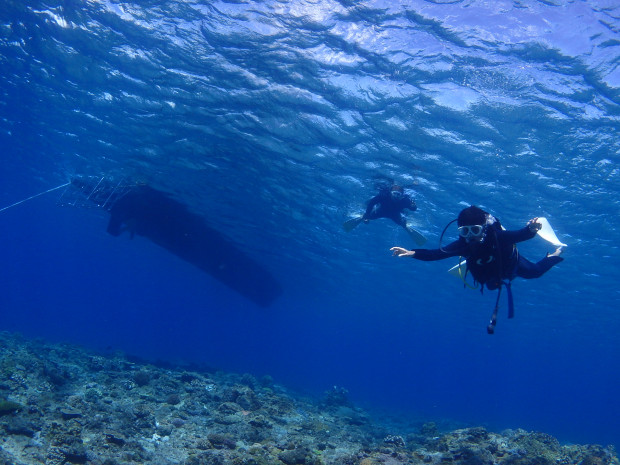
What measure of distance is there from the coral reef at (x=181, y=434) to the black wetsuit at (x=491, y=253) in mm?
3908

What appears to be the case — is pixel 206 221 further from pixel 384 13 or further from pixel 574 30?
pixel 574 30

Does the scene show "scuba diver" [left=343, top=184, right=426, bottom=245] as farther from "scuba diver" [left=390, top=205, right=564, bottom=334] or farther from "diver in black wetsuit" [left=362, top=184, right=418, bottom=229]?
"scuba diver" [left=390, top=205, right=564, bottom=334]

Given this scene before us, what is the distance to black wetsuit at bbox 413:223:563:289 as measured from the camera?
5930mm

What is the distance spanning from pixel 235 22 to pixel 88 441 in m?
11.5

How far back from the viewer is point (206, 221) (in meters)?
30.2

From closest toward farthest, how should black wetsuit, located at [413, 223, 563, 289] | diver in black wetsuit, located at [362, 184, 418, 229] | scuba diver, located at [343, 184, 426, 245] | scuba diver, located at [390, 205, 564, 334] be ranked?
scuba diver, located at [390, 205, 564, 334], black wetsuit, located at [413, 223, 563, 289], scuba diver, located at [343, 184, 426, 245], diver in black wetsuit, located at [362, 184, 418, 229]

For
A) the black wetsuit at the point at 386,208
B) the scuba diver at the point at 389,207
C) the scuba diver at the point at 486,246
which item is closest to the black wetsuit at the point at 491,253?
the scuba diver at the point at 486,246

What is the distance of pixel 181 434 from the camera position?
8461mm

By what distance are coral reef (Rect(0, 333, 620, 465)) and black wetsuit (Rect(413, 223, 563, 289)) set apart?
391cm

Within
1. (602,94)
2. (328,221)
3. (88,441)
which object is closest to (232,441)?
(88,441)

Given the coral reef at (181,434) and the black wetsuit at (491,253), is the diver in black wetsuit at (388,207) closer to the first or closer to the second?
the black wetsuit at (491,253)

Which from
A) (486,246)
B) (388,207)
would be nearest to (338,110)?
(388,207)

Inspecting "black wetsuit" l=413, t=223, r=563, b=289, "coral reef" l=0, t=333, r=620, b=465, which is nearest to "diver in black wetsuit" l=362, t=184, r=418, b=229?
"black wetsuit" l=413, t=223, r=563, b=289

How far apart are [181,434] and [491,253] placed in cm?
784
